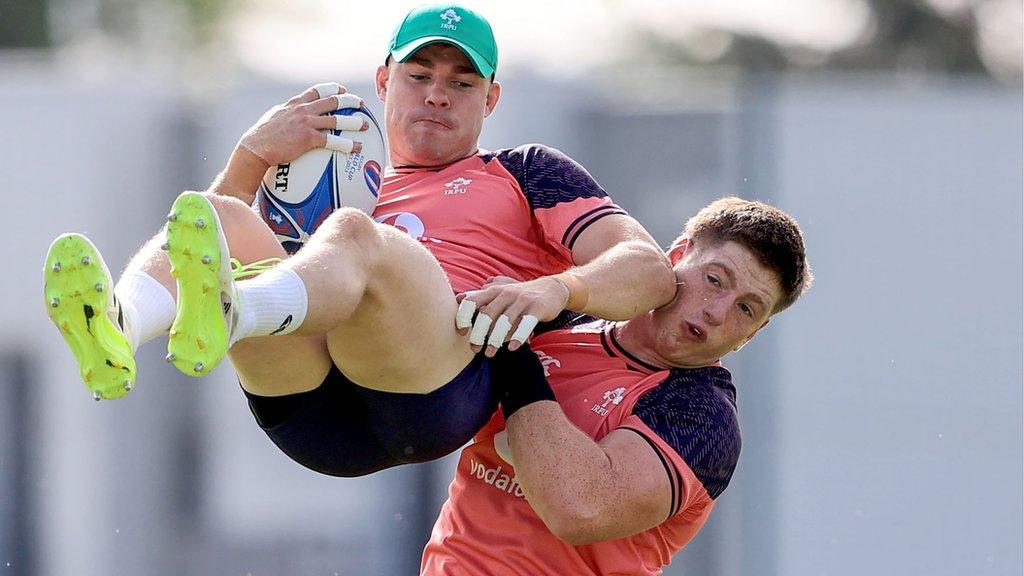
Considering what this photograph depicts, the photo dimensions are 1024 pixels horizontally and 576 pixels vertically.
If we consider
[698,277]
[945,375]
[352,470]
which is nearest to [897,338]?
[945,375]

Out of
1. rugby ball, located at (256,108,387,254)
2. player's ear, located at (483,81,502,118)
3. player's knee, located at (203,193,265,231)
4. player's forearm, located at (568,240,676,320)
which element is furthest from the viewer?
player's ear, located at (483,81,502,118)

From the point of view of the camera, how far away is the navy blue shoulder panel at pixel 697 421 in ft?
13.0

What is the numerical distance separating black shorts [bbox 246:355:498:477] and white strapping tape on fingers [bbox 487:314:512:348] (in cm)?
18

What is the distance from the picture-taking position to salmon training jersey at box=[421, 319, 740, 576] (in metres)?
3.98

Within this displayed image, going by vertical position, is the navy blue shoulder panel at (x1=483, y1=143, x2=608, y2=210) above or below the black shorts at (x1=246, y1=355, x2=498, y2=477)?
above

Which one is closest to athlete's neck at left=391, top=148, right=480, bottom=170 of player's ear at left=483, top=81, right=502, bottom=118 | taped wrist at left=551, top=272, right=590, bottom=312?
player's ear at left=483, top=81, right=502, bottom=118

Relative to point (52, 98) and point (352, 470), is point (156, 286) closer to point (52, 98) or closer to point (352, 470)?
point (352, 470)

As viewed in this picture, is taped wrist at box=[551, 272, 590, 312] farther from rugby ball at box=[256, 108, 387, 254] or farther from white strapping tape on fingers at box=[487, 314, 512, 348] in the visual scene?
rugby ball at box=[256, 108, 387, 254]

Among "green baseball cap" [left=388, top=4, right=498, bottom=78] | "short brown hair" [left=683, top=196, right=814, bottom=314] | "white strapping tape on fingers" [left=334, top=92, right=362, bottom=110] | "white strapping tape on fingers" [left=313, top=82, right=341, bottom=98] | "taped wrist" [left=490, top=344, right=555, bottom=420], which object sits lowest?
"taped wrist" [left=490, top=344, right=555, bottom=420]

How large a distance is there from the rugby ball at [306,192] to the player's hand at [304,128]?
2cm

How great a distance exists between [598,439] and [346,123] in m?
0.98

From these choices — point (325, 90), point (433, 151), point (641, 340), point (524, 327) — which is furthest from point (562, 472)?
point (325, 90)

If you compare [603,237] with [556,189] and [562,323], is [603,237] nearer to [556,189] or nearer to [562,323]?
[556,189]

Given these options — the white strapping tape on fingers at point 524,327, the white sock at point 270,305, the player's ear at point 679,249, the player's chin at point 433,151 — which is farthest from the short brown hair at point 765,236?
the white sock at point 270,305
